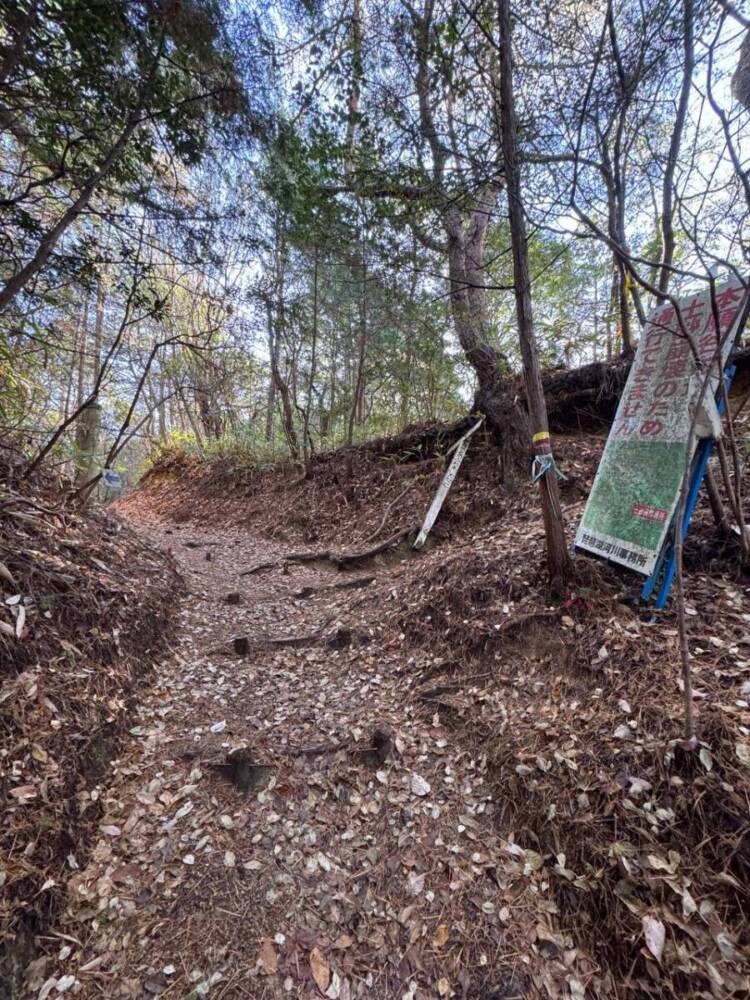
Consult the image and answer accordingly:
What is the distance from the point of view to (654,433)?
2785 mm

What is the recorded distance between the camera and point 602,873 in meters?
1.71

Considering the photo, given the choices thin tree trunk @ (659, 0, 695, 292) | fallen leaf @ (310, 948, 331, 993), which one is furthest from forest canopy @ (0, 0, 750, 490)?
fallen leaf @ (310, 948, 331, 993)

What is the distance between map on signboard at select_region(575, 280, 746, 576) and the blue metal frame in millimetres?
66

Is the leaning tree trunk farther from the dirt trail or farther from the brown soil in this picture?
the dirt trail

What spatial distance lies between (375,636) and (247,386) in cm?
1035

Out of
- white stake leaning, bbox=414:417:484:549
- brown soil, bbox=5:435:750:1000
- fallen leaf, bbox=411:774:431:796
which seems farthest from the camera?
white stake leaning, bbox=414:417:484:549

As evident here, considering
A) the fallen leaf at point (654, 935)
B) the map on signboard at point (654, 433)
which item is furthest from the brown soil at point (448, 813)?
the map on signboard at point (654, 433)

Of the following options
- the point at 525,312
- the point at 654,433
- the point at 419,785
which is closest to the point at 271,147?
the point at 525,312

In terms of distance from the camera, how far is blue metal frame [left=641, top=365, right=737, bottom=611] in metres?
2.44

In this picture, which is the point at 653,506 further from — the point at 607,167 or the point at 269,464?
the point at 269,464

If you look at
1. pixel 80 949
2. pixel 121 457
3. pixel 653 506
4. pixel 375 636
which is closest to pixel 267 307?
pixel 375 636

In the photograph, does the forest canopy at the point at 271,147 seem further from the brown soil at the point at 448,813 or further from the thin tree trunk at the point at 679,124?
the brown soil at the point at 448,813

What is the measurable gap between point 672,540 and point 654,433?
0.79 m

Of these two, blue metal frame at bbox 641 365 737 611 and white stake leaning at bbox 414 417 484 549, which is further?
white stake leaning at bbox 414 417 484 549
